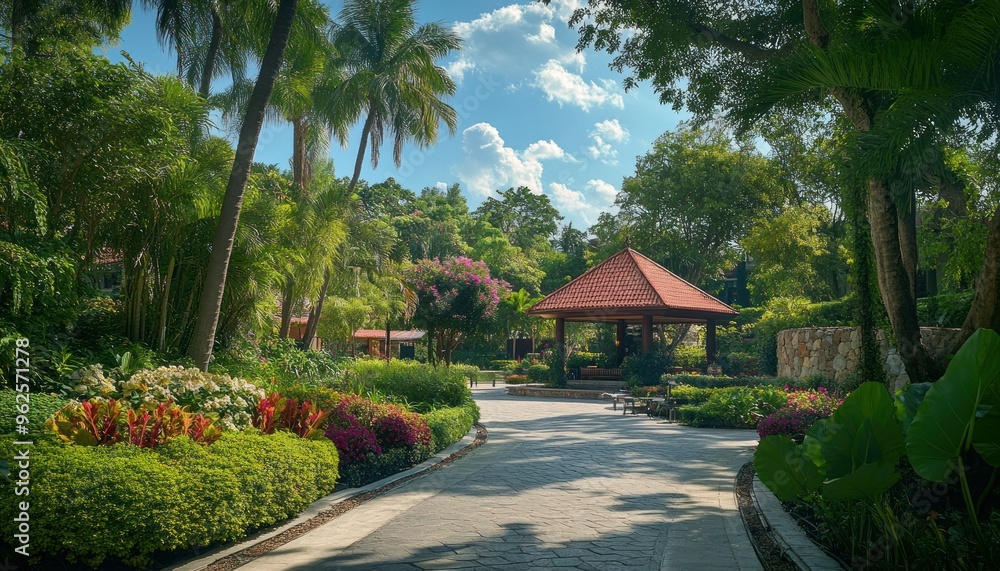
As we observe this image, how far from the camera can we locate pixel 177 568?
17.3 feet

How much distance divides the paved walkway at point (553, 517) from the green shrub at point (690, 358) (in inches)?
621

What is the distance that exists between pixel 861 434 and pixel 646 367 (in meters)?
20.3

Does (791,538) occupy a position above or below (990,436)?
below

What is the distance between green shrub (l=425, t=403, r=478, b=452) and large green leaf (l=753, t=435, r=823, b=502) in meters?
6.46

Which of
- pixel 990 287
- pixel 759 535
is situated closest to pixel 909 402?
pixel 759 535

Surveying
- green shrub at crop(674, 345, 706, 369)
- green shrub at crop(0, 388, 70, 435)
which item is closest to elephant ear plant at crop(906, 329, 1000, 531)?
green shrub at crop(0, 388, 70, 435)

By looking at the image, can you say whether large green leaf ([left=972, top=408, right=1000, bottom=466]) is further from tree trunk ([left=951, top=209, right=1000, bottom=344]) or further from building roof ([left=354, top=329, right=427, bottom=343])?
building roof ([left=354, top=329, right=427, bottom=343])

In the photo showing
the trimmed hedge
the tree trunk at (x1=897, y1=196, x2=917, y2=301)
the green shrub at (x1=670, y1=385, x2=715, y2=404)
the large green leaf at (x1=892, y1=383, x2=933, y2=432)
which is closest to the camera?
the trimmed hedge

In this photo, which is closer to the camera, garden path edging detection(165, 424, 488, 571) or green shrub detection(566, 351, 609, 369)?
garden path edging detection(165, 424, 488, 571)

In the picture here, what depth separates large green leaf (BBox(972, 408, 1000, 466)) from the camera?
14.6 ft

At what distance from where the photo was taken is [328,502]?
7.61 metres

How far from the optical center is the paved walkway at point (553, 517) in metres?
5.54

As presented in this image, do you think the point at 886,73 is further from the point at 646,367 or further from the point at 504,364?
the point at 504,364

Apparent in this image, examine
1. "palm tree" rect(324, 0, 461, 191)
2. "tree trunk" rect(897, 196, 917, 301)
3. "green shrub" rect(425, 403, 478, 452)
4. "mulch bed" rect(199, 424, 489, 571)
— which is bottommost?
"mulch bed" rect(199, 424, 489, 571)
